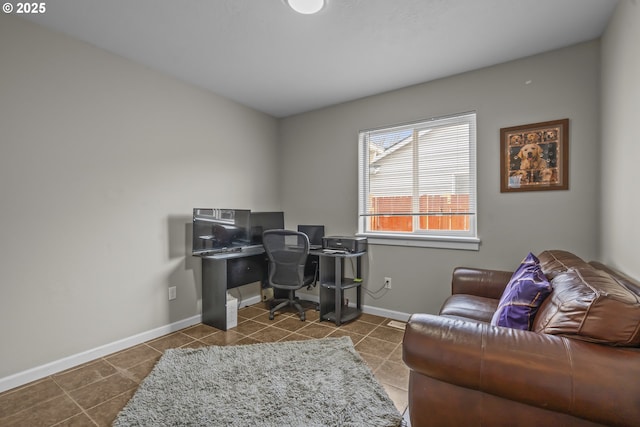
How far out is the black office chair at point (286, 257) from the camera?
10.7ft

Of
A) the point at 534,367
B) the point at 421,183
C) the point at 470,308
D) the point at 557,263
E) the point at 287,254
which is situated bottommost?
the point at 470,308

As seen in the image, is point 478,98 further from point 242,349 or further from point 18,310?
point 18,310

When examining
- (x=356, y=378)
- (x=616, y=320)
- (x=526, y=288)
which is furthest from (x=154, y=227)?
(x=616, y=320)

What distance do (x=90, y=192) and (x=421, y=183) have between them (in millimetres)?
3073

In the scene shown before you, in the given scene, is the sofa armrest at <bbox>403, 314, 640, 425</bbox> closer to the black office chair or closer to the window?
the window

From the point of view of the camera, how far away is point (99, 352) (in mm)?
2514

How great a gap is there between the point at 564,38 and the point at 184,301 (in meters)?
4.12

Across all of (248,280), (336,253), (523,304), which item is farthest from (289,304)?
(523,304)

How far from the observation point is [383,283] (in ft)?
11.5

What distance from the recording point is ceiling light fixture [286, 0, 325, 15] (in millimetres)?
1954

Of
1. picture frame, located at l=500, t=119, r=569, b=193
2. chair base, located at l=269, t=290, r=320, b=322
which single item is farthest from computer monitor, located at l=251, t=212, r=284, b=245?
picture frame, located at l=500, t=119, r=569, b=193

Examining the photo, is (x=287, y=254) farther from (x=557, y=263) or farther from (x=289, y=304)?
(x=557, y=263)

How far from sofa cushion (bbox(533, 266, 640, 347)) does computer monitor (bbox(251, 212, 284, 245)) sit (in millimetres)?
3096

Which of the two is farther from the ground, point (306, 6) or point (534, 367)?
point (306, 6)
